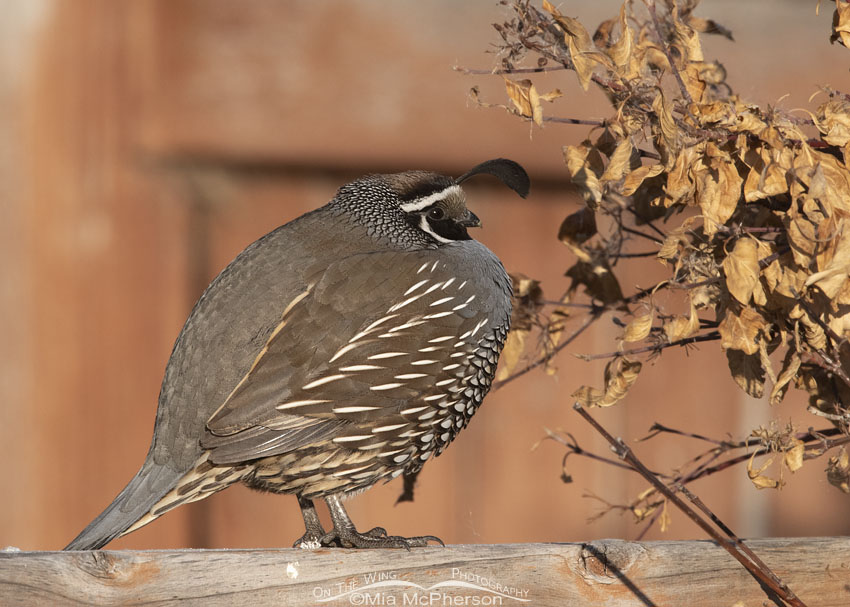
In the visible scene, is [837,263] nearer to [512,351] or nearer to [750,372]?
[750,372]

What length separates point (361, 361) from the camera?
2658mm

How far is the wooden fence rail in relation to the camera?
221 cm

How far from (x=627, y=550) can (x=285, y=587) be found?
0.69 metres

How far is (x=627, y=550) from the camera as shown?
2.33 metres

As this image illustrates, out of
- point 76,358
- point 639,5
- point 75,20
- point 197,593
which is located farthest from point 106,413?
point 639,5

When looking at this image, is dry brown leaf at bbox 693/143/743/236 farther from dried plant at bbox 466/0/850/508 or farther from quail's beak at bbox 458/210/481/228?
quail's beak at bbox 458/210/481/228

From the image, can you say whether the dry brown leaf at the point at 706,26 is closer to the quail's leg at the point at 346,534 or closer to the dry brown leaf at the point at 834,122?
the dry brown leaf at the point at 834,122

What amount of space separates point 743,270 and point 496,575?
2.67 ft

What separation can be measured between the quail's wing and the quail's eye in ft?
0.85

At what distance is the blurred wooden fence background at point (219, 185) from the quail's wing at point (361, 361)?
146 cm

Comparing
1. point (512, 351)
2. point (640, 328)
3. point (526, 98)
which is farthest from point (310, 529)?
point (526, 98)

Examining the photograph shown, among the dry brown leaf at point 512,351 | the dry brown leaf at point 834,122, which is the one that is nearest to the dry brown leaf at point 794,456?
the dry brown leaf at point 834,122

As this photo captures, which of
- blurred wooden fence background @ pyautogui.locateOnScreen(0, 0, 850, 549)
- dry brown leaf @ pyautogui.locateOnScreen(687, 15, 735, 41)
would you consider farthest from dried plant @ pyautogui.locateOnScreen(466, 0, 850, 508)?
blurred wooden fence background @ pyautogui.locateOnScreen(0, 0, 850, 549)

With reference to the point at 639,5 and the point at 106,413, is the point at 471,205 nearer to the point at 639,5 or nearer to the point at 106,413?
the point at 639,5
